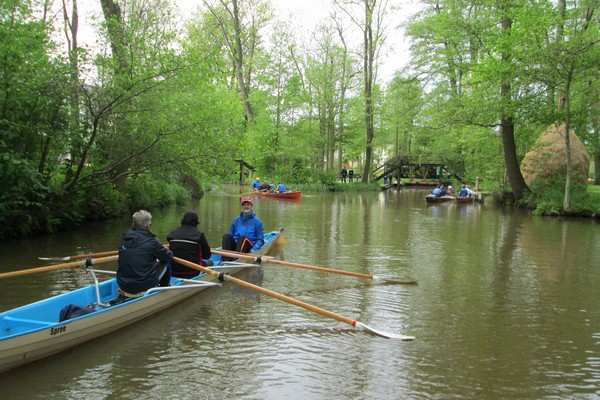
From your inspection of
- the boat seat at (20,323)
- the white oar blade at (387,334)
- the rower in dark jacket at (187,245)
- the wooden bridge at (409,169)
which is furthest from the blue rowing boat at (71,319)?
the wooden bridge at (409,169)

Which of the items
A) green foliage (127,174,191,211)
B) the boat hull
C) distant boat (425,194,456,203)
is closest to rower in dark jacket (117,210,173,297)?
green foliage (127,174,191,211)

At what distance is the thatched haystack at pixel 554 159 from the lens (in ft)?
71.9

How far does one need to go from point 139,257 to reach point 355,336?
2868 mm

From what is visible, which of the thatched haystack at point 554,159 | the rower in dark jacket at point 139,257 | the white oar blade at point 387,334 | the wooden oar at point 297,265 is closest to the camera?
the white oar blade at point 387,334

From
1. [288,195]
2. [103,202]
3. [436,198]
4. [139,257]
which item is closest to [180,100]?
[103,202]

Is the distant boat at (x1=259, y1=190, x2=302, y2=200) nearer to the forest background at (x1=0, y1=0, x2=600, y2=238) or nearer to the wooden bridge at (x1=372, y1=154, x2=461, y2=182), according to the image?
the forest background at (x1=0, y1=0, x2=600, y2=238)

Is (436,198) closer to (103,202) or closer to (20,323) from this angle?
(103,202)

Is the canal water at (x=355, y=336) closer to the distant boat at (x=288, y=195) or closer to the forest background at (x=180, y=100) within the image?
the forest background at (x=180, y=100)

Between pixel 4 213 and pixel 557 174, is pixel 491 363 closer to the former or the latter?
pixel 4 213

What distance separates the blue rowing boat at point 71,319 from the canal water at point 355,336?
141mm

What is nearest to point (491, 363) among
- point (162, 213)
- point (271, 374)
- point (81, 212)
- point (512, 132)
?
point (271, 374)

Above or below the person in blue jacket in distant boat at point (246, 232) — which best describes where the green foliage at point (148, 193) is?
above

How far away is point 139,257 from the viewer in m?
5.61

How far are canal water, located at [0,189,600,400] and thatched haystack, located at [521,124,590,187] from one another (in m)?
13.0
